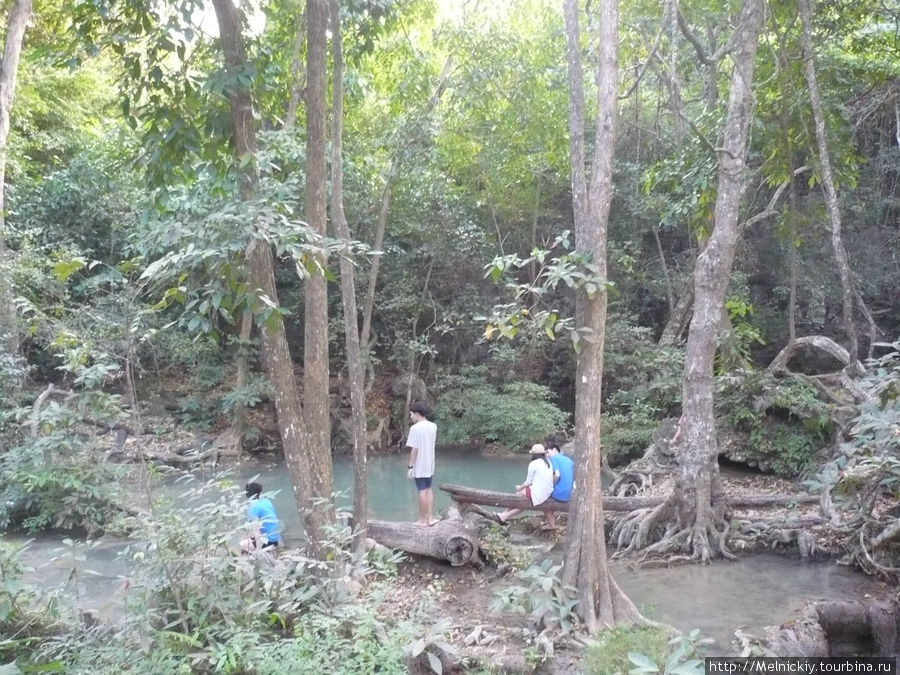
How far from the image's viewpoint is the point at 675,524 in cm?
768

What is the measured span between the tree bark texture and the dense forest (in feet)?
0.11

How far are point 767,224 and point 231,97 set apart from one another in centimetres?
1375

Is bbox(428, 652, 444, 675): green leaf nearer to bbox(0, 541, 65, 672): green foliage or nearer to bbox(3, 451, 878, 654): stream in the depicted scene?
bbox(3, 451, 878, 654): stream

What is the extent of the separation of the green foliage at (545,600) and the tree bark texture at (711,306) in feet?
8.65

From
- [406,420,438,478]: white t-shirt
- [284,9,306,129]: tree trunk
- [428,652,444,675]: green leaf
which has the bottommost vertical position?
[428,652,444,675]: green leaf

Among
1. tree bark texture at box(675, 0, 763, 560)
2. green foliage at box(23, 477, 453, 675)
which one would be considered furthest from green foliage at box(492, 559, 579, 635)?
tree bark texture at box(675, 0, 763, 560)

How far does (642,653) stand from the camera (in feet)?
16.0

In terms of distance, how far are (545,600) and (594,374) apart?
174 cm

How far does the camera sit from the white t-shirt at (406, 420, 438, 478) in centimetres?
772

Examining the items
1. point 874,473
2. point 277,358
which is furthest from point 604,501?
point 277,358

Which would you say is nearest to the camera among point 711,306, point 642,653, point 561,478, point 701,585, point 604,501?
point 642,653

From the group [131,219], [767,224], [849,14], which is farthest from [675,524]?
[131,219]

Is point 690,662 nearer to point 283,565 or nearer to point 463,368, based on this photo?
point 283,565

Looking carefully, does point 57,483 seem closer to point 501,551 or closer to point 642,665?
point 501,551
